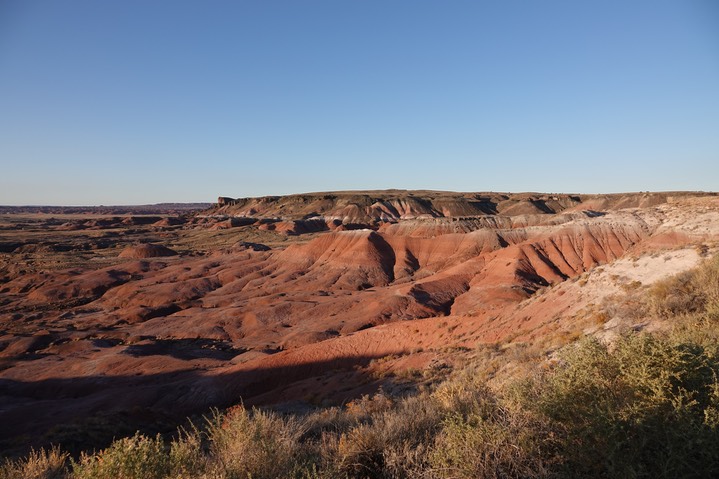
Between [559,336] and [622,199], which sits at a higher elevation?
[622,199]

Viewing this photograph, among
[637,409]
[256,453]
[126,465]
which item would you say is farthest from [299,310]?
[637,409]

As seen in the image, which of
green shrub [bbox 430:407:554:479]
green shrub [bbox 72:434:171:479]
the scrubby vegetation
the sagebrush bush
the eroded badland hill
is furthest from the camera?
the eroded badland hill

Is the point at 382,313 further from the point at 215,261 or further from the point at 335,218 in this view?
the point at 335,218

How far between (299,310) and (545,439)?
3538 cm

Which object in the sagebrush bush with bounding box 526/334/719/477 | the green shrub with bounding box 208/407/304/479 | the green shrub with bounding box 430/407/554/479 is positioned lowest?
the green shrub with bounding box 208/407/304/479

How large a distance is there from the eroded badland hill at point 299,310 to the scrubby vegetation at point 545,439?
6719mm

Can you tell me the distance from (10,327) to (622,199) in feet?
405

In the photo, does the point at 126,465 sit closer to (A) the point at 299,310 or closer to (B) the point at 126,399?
(B) the point at 126,399

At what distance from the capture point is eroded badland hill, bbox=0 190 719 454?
54.4 ft

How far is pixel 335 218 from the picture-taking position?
11262 cm

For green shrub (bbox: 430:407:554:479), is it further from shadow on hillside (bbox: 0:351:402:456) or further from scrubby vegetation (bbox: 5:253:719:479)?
shadow on hillside (bbox: 0:351:402:456)

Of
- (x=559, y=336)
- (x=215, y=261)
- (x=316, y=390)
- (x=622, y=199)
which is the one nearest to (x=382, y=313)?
(x=316, y=390)

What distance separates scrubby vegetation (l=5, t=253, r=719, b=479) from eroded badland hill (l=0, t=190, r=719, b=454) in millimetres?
6719

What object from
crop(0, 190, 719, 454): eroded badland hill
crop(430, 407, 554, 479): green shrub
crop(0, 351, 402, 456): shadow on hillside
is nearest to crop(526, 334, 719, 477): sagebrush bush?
crop(430, 407, 554, 479): green shrub
